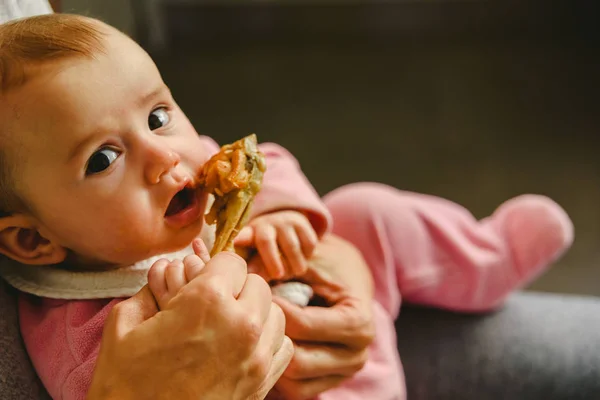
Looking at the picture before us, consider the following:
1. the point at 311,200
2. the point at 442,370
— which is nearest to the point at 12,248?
the point at 311,200

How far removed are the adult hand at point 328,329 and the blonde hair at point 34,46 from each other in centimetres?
29

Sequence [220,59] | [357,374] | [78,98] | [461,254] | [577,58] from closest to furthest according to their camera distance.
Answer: [78,98] → [357,374] → [461,254] → [577,58] → [220,59]

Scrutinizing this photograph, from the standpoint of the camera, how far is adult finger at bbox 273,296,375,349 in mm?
636

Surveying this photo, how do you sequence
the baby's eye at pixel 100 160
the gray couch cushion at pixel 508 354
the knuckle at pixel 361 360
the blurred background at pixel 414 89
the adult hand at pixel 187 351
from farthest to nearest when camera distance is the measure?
1. the blurred background at pixel 414 89
2. the gray couch cushion at pixel 508 354
3. the knuckle at pixel 361 360
4. the baby's eye at pixel 100 160
5. the adult hand at pixel 187 351

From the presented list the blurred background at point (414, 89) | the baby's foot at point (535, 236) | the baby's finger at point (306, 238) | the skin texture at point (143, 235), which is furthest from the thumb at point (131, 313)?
the blurred background at point (414, 89)

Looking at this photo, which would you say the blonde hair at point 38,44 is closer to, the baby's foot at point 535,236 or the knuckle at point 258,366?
the knuckle at point 258,366

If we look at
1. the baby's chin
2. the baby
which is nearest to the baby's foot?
the baby

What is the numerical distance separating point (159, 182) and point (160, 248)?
67mm

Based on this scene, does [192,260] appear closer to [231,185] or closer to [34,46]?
[231,185]

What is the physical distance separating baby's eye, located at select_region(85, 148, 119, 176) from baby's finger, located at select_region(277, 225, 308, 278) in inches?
7.6

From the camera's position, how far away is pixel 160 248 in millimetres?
616

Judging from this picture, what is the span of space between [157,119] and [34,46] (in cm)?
12

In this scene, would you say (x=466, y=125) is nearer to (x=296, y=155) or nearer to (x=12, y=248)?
(x=296, y=155)

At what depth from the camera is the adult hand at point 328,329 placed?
638 mm
